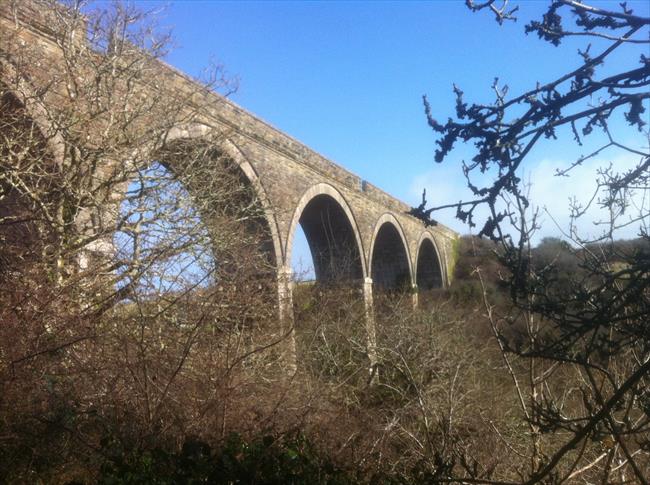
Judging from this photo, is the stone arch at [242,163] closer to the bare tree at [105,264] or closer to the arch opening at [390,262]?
the bare tree at [105,264]

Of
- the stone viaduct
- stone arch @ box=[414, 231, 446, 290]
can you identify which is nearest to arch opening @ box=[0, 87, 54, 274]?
the stone viaduct

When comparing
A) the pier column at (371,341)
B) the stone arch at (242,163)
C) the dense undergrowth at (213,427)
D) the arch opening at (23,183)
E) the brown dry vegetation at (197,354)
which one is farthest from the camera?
the stone arch at (242,163)

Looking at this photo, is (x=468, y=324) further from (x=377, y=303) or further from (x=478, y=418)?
(x=478, y=418)

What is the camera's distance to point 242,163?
38.9 feet

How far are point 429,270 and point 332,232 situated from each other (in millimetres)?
10635

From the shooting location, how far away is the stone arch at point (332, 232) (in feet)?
53.2

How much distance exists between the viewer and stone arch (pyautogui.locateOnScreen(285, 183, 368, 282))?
53.2ft

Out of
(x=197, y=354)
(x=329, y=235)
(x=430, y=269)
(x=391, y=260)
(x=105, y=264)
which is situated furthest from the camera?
(x=430, y=269)

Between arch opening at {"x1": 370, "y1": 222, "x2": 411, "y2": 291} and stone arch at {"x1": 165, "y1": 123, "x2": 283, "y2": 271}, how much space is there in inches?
Answer: 366

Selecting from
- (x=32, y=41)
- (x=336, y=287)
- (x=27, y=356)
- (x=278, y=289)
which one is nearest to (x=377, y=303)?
(x=336, y=287)

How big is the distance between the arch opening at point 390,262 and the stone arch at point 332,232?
13.7 feet

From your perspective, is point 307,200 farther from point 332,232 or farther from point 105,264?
point 105,264

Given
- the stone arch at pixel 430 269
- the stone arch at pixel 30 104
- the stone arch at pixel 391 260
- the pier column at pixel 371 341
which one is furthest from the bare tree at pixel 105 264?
the stone arch at pixel 430 269

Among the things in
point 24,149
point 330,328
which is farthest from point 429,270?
point 24,149
